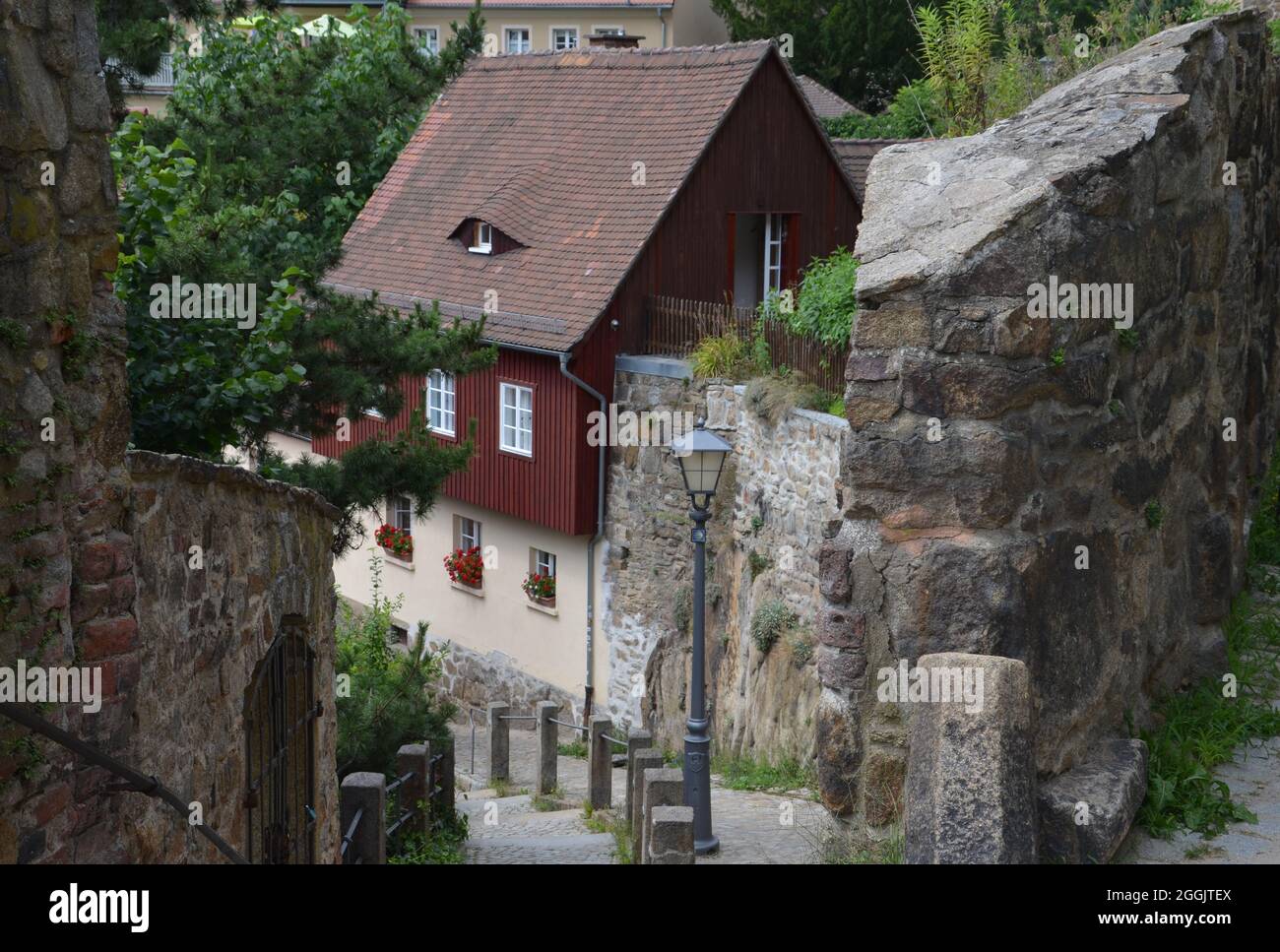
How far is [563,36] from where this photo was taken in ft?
135

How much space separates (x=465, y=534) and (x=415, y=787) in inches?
430

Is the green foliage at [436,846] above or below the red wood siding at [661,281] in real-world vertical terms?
below

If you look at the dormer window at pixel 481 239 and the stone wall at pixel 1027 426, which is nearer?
the stone wall at pixel 1027 426

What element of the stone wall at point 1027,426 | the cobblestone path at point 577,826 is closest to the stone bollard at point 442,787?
the cobblestone path at point 577,826

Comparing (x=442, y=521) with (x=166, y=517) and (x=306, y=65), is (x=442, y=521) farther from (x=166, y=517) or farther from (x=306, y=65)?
(x=166, y=517)

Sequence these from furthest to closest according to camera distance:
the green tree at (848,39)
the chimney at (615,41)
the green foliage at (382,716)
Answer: the green tree at (848,39), the chimney at (615,41), the green foliage at (382,716)

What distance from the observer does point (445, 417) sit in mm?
19656

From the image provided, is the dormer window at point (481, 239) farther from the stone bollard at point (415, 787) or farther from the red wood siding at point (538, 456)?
the stone bollard at point (415, 787)

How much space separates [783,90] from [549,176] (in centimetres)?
312

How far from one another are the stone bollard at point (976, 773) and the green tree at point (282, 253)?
191 inches

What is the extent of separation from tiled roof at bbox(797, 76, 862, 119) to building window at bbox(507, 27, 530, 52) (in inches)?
534

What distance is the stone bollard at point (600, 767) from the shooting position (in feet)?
39.6

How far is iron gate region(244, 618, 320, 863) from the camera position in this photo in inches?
215
